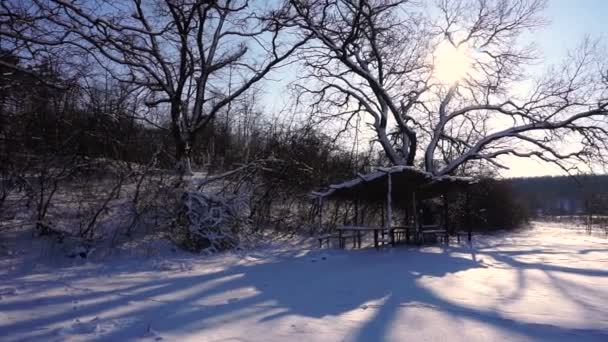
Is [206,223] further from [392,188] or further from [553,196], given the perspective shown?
[553,196]

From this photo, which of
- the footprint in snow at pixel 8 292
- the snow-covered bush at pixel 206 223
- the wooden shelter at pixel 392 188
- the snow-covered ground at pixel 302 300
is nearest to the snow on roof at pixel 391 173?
the wooden shelter at pixel 392 188

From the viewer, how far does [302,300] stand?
654 cm

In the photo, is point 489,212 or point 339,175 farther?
point 489,212

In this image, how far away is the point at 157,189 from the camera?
13.2 meters

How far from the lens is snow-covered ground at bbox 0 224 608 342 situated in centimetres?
478

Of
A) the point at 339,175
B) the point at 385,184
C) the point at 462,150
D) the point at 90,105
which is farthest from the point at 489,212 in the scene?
the point at 90,105

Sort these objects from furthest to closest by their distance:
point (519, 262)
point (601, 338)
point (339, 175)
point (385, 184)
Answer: point (339, 175) < point (385, 184) < point (519, 262) < point (601, 338)

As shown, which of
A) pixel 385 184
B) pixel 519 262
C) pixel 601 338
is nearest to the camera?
pixel 601 338

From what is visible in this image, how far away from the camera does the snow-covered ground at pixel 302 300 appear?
15.7 feet

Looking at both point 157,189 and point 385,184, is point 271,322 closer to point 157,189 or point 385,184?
point 157,189

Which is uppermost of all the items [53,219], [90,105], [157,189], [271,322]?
[90,105]

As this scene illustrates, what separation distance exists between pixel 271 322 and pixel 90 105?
378 inches

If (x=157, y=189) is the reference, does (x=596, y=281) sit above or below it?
below

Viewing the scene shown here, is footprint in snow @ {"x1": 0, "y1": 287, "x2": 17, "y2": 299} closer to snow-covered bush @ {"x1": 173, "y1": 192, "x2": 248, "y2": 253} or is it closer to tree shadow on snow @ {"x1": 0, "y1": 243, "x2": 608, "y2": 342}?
tree shadow on snow @ {"x1": 0, "y1": 243, "x2": 608, "y2": 342}
